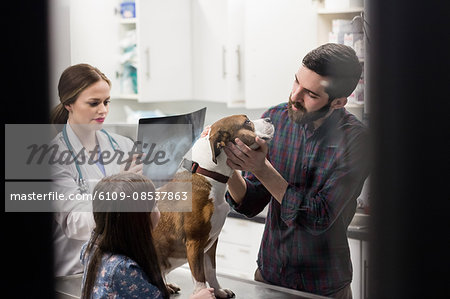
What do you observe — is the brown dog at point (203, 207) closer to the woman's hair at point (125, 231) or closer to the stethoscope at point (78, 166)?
the woman's hair at point (125, 231)

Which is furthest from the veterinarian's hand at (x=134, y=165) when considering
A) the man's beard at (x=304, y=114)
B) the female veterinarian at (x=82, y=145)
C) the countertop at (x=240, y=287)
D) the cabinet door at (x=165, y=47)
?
the man's beard at (x=304, y=114)

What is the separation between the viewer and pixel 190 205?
4.13 ft

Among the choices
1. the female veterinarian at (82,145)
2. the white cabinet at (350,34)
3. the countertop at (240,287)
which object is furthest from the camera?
the female veterinarian at (82,145)

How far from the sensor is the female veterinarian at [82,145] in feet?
4.52

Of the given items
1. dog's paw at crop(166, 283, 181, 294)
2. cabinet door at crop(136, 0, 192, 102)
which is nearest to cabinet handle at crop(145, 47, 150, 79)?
cabinet door at crop(136, 0, 192, 102)

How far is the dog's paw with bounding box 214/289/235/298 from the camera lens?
1289 millimetres

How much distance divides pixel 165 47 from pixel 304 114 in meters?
0.36

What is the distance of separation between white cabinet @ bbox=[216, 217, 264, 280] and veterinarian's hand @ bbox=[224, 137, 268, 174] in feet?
0.39

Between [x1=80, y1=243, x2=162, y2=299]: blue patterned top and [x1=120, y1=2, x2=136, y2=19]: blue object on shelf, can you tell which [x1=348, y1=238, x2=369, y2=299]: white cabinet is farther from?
[x1=120, y1=2, x2=136, y2=19]: blue object on shelf

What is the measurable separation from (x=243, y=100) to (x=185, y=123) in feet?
0.44

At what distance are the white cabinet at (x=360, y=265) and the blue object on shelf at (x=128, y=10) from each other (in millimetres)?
688

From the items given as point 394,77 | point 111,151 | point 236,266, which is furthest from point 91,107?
point 394,77

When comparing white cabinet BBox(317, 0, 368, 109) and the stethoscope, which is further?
the stethoscope

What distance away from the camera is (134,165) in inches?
53.3
